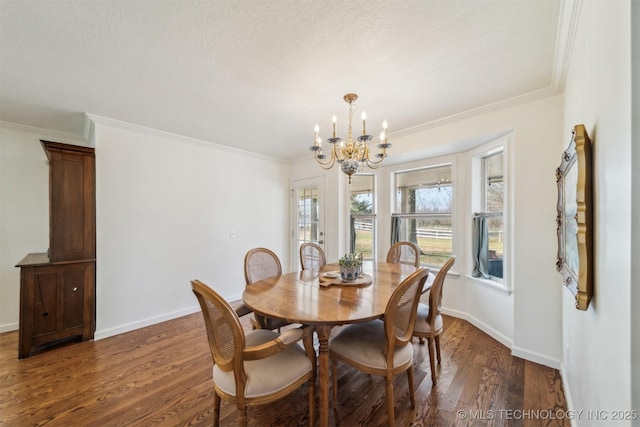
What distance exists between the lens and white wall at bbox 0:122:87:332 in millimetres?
2953

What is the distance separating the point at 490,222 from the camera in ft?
9.74

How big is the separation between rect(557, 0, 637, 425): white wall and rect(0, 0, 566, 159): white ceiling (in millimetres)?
522

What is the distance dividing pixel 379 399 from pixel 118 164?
361 centimetres

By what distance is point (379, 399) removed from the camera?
5.87 feet

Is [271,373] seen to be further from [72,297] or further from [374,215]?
[374,215]

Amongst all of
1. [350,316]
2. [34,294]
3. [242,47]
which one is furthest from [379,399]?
[34,294]

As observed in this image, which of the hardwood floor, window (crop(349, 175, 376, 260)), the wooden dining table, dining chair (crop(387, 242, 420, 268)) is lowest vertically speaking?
the hardwood floor

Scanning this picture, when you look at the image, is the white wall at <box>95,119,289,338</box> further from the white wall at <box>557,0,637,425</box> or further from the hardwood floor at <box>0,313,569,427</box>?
the white wall at <box>557,0,637,425</box>

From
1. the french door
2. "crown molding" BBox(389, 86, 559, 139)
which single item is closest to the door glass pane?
the french door

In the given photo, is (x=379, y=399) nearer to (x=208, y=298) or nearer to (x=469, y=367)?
(x=469, y=367)

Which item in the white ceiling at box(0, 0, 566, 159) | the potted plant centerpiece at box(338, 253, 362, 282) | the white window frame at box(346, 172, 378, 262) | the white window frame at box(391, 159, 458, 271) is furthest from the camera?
the white window frame at box(346, 172, 378, 262)

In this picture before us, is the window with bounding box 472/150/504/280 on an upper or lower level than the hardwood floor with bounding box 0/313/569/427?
upper

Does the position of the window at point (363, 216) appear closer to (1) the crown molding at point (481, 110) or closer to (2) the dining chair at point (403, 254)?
(2) the dining chair at point (403, 254)

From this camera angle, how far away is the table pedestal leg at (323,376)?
1399 mm
